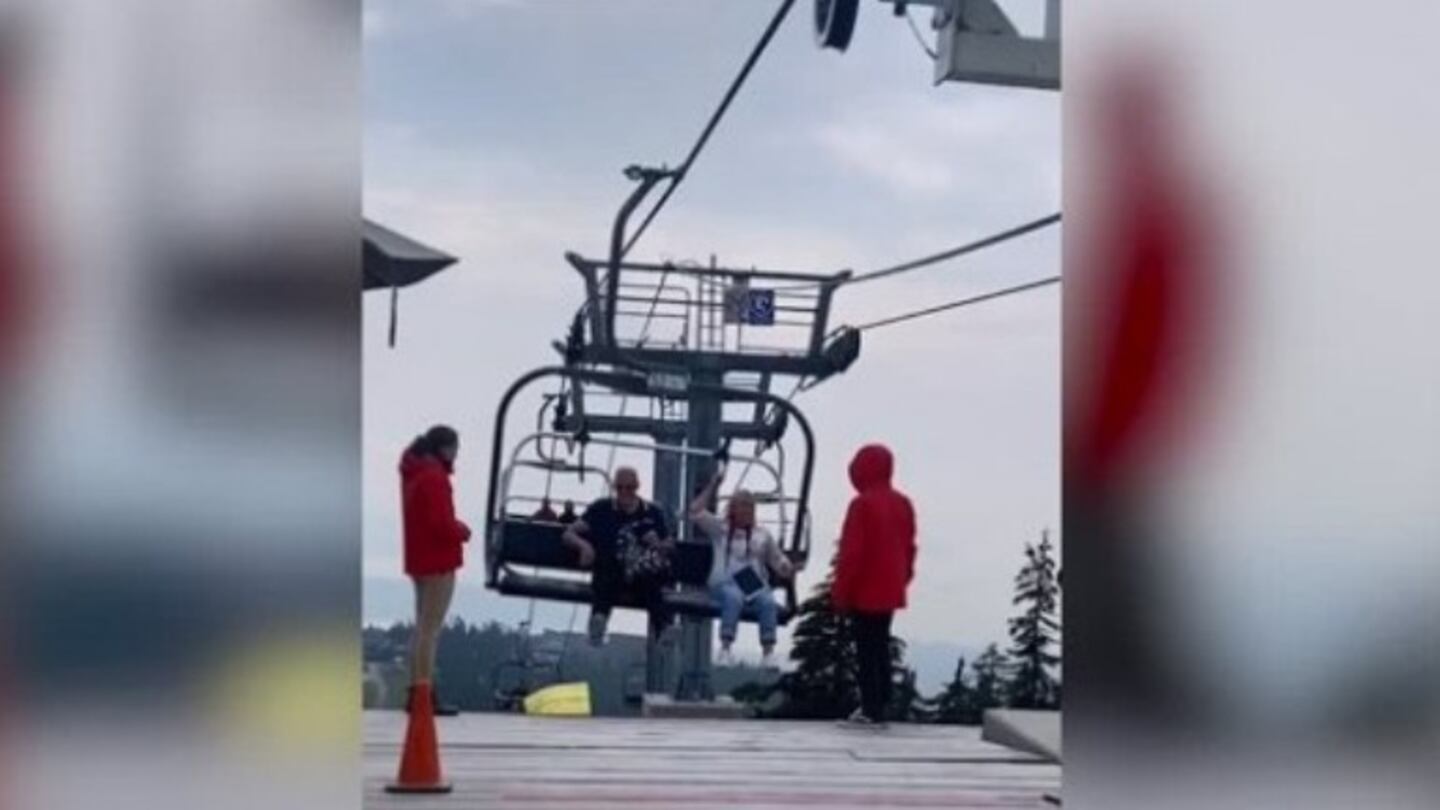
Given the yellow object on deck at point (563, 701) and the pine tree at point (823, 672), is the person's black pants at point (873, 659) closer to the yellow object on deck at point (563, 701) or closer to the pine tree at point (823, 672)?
the pine tree at point (823, 672)

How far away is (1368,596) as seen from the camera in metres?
0.96

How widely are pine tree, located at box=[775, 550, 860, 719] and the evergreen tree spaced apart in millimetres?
402

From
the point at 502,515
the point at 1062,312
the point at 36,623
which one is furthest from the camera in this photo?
the point at 502,515

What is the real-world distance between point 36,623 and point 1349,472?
2.13 ft

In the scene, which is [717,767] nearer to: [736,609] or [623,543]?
[623,543]

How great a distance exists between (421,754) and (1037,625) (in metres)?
0.96

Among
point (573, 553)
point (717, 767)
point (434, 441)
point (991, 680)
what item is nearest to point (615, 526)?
point (573, 553)

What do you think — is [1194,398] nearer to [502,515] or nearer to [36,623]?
[36,623]

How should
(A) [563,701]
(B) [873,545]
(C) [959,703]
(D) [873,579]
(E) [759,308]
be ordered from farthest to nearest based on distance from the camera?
(E) [759,308] → (A) [563,701] → (D) [873,579] → (B) [873,545] → (C) [959,703]

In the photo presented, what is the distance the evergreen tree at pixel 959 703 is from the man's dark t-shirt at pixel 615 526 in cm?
126

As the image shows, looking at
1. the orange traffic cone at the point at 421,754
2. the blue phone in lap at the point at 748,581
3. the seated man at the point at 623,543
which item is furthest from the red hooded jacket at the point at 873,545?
the blue phone in lap at the point at 748,581

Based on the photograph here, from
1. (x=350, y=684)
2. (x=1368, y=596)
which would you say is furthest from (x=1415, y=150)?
(x=350, y=684)

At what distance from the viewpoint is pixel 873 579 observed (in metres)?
4.39

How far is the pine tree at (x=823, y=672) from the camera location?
16.0 ft
